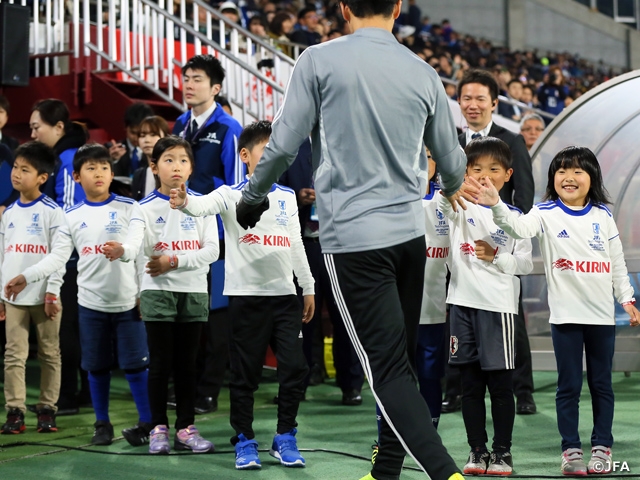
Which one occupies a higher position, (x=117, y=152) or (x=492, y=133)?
(x=117, y=152)

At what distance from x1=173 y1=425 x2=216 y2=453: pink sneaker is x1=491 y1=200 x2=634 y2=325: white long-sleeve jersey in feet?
5.77

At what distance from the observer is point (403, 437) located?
316 centimetres

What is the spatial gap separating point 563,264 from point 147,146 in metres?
3.13

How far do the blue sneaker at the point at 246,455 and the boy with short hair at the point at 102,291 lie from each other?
0.78 meters

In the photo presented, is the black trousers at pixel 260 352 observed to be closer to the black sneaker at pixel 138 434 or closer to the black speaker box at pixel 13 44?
the black sneaker at pixel 138 434

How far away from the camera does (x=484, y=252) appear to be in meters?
4.27

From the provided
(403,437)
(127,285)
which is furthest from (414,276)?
(127,285)

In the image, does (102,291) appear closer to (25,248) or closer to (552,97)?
(25,248)

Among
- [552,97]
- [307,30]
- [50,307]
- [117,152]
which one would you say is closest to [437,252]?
[50,307]

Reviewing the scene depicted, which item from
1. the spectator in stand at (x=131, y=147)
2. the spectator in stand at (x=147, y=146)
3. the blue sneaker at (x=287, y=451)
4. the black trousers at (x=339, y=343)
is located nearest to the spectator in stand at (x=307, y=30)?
the spectator in stand at (x=131, y=147)

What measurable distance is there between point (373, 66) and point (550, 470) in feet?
6.74

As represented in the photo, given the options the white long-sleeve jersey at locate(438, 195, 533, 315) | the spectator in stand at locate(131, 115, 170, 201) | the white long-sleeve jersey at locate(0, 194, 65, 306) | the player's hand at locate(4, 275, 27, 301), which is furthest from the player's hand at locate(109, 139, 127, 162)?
the white long-sleeve jersey at locate(438, 195, 533, 315)

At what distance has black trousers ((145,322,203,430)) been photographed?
15.8 feet

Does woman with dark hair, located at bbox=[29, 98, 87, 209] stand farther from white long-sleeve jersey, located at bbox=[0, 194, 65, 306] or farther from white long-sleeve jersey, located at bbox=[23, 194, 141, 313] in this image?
white long-sleeve jersey, located at bbox=[23, 194, 141, 313]
